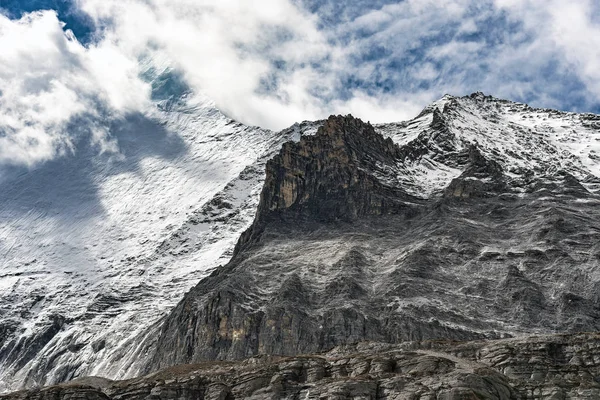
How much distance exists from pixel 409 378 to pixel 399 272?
74.6m

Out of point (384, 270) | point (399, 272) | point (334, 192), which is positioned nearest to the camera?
point (399, 272)

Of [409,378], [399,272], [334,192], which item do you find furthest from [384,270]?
[409,378]

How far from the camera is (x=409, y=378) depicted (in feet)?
237

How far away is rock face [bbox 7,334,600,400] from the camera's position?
6981cm

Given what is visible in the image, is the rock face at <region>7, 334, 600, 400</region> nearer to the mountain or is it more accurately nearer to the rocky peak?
the mountain

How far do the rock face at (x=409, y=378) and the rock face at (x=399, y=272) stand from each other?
44.6m

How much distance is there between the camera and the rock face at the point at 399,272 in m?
134

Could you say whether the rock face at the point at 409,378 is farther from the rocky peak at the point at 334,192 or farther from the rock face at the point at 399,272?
the rocky peak at the point at 334,192

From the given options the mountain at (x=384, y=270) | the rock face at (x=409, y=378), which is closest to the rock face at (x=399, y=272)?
the mountain at (x=384, y=270)

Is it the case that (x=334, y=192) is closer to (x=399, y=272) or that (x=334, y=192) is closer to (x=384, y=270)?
(x=384, y=270)

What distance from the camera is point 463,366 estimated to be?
74.3 m

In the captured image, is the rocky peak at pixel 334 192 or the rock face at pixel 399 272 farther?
the rocky peak at pixel 334 192

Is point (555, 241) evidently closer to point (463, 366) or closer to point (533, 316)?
point (533, 316)

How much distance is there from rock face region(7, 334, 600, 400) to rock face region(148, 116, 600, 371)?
44553 millimetres
